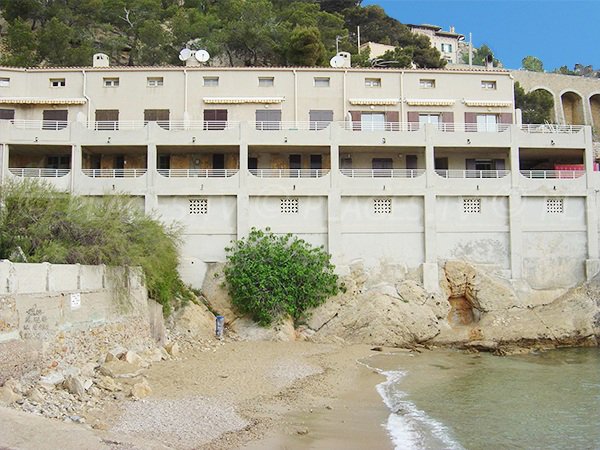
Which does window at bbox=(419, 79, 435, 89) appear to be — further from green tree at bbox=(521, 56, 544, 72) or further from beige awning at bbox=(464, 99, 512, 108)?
green tree at bbox=(521, 56, 544, 72)

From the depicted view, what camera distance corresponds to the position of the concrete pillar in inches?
1280

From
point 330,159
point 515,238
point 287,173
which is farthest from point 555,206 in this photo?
point 287,173

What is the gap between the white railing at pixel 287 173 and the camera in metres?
32.6

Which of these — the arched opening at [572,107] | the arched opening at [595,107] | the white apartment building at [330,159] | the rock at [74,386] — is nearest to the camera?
the rock at [74,386]

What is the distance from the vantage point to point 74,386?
50.0ft

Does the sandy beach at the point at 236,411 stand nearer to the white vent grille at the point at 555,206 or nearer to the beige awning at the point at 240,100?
the white vent grille at the point at 555,206

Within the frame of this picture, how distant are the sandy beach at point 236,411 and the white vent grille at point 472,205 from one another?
12.1 metres

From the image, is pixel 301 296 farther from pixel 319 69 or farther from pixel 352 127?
pixel 319 69

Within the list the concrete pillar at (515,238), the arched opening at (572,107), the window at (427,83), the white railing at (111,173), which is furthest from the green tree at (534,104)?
the white railing at (111,173)

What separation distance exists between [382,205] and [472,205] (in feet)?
16.0

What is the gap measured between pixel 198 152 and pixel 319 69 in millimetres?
8753

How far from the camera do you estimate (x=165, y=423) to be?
14359mm

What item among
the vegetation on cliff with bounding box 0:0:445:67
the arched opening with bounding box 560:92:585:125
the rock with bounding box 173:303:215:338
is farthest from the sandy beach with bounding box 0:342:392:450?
the arched opening with bounding box 560:92:585:125

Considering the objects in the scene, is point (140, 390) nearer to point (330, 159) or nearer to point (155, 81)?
point (330, 159)
